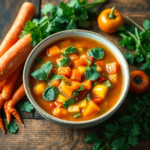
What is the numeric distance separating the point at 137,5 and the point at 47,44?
1.95 metres

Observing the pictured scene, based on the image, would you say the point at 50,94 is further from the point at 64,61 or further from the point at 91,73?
the point at 91,73

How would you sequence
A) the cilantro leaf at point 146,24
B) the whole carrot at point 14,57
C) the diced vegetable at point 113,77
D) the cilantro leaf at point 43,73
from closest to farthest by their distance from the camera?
1. the cilantro leaf at point 43,73
2. the diced vegetable at point 113,77
3. the whole carrot at point 14,57
4. the cilantro leaf at point 146,24

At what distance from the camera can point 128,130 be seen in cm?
308

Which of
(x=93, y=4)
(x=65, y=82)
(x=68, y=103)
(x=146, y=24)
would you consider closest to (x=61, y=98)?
(x=68, y=103)

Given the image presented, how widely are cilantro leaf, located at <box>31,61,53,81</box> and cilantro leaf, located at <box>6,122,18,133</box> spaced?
0.90 meters

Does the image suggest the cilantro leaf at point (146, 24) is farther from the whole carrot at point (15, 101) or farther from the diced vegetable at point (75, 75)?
the whole carrot at point (15, 101)

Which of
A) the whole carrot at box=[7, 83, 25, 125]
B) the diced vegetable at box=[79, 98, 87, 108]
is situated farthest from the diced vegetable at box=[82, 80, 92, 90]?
the whole carrot at box=[7, 83, 25, 125]

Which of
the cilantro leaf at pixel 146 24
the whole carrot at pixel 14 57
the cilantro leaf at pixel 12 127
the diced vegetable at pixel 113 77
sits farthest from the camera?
the cilantro leaf at pixel 146 24

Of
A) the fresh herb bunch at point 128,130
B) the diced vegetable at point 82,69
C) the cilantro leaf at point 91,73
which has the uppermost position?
the diced vegetable at point 82,69

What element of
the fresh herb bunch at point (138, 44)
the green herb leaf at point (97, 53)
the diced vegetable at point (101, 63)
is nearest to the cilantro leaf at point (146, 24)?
the fresh herb bunch at point (138, 44)

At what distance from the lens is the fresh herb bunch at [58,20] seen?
133 inches

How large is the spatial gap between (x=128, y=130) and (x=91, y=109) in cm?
79

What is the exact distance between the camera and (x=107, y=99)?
111 inches

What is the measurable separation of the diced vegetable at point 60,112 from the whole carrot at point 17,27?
4.92ft
